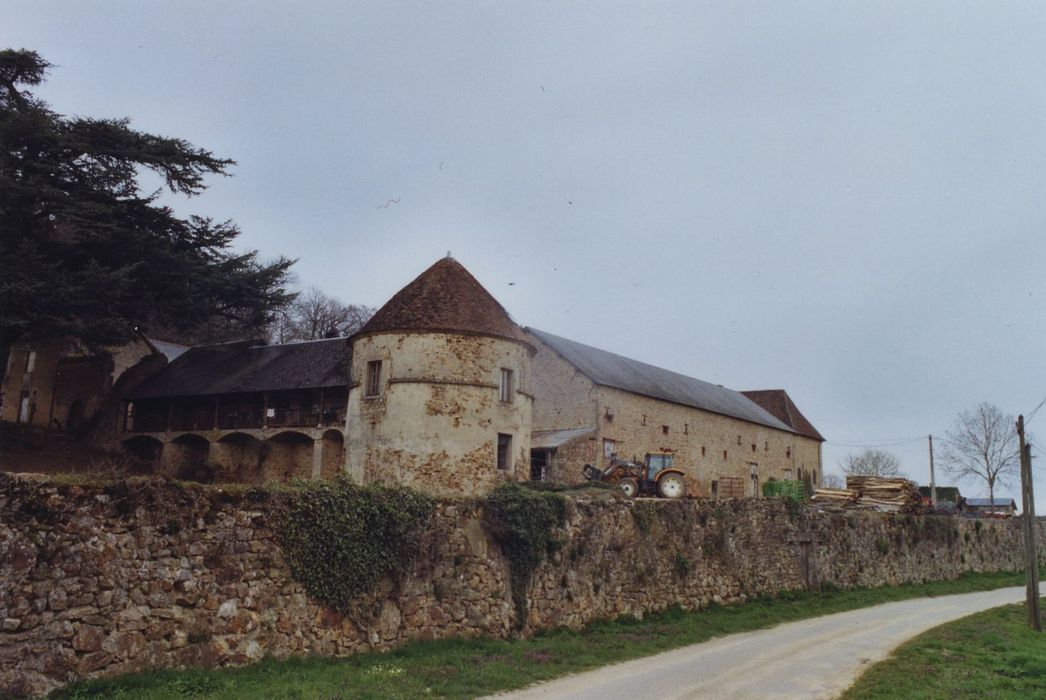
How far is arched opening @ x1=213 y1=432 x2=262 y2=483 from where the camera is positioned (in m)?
37.7

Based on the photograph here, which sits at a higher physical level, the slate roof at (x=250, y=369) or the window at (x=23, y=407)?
the slate roof at (x=250, y=369)

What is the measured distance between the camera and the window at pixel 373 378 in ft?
87.1

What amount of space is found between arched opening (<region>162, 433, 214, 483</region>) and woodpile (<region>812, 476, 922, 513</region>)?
2685cm

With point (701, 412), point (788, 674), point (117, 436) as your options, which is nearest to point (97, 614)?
point (788, 674)

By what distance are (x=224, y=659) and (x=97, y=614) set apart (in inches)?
68.1

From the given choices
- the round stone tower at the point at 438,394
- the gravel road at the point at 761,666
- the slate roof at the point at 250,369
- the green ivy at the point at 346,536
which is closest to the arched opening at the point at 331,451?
the slate roof at the point at 250,369

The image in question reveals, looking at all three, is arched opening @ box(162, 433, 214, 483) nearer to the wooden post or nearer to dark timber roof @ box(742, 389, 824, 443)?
the wooden post

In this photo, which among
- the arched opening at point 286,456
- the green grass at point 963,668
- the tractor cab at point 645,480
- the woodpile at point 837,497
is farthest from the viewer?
the arched opening at point 286,456

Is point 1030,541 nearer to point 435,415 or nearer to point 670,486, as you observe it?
point 670,486

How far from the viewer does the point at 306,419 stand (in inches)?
1423

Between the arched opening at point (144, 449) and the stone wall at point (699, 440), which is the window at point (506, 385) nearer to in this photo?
the stone wall at point (699, 440)

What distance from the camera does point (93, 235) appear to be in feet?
110

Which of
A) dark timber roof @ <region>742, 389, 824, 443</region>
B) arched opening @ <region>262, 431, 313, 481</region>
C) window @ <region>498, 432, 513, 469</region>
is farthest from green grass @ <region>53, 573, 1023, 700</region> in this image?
dark timber roof @ <region>742, 389, 824, 443</region>

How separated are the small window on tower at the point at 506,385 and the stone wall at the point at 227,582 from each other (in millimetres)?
8475
